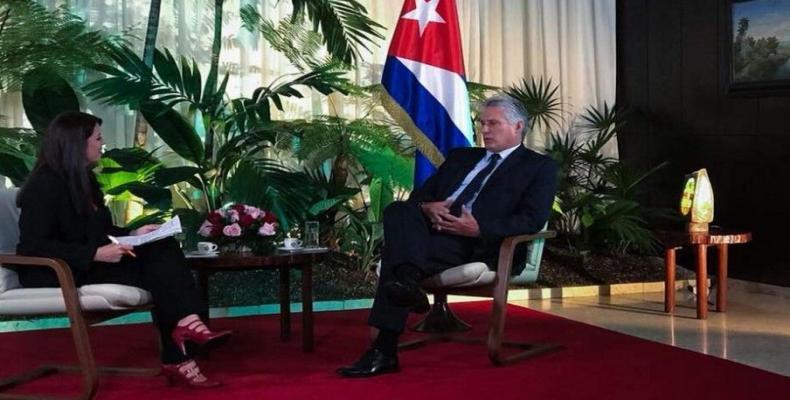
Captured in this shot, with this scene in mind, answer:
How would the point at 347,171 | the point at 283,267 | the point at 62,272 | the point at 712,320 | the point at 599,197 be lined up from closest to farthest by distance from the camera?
the point at 62,272 → the point at 283,267 → the point at 712,320 → the point at 347,171 → the point at 599,197

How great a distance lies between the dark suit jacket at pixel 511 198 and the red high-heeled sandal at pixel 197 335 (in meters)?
1.20

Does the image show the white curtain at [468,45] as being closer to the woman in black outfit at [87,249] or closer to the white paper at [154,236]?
the woman in black outfit at [87,249]

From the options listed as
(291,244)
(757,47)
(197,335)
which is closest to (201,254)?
(291,244)

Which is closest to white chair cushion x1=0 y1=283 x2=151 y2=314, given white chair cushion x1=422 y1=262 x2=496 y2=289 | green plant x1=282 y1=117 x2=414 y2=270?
white chair cushion x1=422 y1=262 x2=496 y2=289

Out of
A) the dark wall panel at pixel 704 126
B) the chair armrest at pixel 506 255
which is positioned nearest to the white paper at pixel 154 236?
the chair armrest at pixel 506 255

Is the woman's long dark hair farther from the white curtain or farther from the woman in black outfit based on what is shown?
the white curtain

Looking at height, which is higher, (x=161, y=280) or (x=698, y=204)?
(x=698, y=204)

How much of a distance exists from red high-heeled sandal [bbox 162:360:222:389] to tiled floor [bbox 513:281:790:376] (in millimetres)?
2254

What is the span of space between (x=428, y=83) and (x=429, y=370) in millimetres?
1908

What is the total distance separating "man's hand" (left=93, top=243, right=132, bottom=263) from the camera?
3.92 m

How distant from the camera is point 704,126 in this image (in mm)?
7410

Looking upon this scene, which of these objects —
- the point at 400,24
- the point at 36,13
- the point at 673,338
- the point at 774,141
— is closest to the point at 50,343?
A: the point at 36,13

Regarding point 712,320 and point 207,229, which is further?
point 712,320

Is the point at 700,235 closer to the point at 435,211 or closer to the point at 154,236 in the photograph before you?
the point at 435,211
